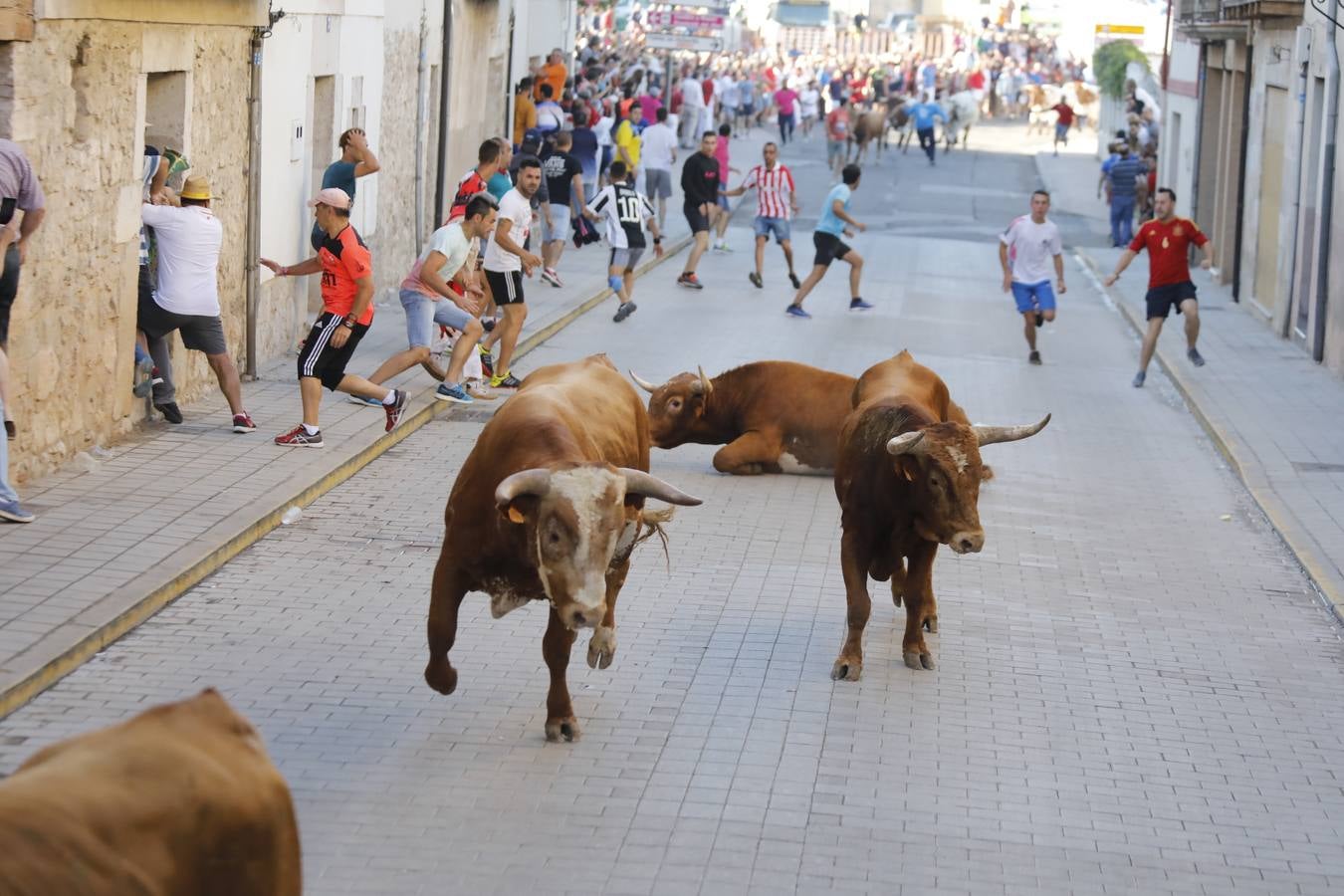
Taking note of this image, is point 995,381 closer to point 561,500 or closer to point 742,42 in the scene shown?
point 561,500

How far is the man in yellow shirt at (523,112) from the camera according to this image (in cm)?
2952

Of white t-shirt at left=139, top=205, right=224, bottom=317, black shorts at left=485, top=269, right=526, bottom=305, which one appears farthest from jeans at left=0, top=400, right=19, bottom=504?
black shorts at left=485, top=269, right=526, bottom=305

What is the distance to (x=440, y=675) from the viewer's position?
307 inches

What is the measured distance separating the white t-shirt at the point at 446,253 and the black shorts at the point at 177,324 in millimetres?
2084

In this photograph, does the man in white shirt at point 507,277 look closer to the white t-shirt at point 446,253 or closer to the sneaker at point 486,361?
the sneaker at point 486,361

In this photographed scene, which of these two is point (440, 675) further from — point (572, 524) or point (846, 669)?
point (846, 669)

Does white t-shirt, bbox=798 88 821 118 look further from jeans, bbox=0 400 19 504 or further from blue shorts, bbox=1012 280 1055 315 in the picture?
jeans, bbox=0 400 19 504

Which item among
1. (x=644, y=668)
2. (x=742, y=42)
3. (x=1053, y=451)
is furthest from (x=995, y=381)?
(x=742, y=42)

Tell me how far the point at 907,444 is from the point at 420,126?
15.5 metres

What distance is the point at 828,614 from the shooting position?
1023cm

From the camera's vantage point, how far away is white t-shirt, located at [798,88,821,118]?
58656 mm

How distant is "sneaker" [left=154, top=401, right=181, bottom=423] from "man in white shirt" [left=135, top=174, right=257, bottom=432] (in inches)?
9.5

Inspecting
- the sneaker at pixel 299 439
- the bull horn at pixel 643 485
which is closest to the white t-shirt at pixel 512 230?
the sneaker at pixel 299 439

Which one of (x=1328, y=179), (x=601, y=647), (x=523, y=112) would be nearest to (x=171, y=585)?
(x=601, y=647)
